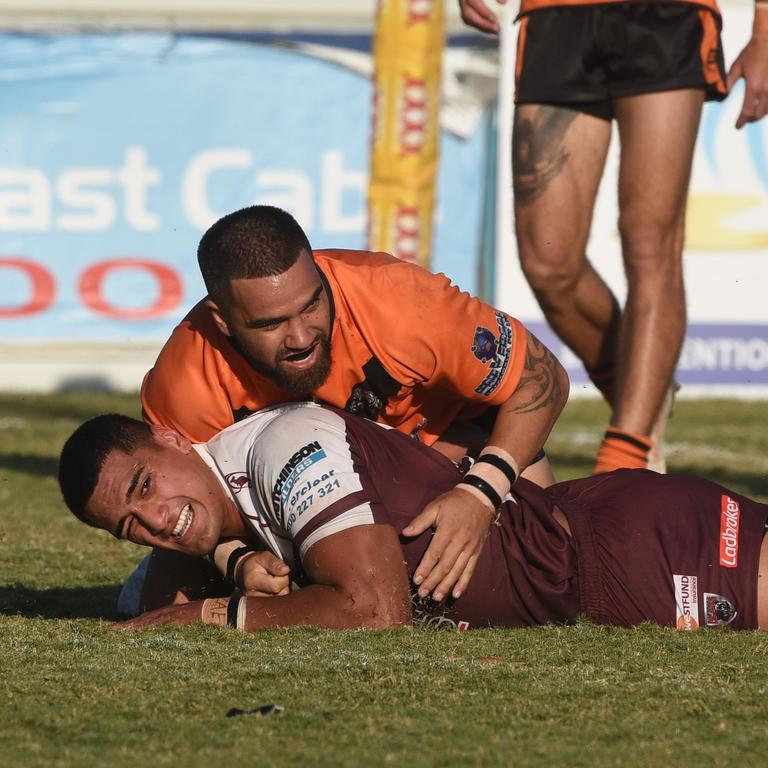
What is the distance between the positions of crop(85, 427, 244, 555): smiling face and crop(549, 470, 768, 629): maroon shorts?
846 mm

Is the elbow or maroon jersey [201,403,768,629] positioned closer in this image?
the elbow

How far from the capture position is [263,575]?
345 cm

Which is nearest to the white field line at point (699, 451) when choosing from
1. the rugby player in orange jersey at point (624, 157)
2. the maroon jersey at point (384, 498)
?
the rugby player in orange jersey at point (624, 157)

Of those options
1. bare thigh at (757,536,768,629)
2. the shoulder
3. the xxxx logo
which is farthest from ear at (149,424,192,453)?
the xxxx logo

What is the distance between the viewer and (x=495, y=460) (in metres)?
3.54

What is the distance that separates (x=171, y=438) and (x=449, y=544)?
73cm

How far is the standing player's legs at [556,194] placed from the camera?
15.9ft

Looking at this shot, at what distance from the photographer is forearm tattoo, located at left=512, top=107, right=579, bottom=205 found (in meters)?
4.86

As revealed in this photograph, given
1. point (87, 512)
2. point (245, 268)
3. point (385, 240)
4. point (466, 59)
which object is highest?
point (466, 59)

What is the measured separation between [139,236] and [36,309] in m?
0.86

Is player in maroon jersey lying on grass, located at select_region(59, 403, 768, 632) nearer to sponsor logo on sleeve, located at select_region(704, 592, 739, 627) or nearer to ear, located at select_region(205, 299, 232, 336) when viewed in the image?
sponsor logo on sleeve, located at select_region(704, 592, 739, 627)

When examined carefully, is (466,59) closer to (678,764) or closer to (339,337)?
(339,337)

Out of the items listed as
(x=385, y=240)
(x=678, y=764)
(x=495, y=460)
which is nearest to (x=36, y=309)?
(x=385, y=240)

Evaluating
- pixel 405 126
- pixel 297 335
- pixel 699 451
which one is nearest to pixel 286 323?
pixel 297 335
